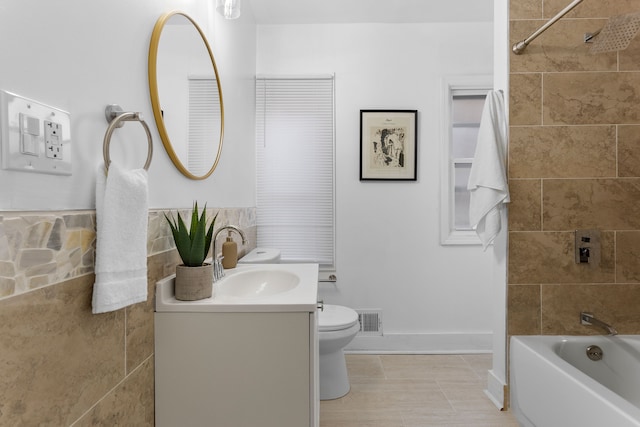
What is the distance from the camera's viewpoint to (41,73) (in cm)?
78

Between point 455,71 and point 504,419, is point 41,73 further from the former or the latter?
point 455,71

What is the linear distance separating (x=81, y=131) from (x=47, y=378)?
526mm

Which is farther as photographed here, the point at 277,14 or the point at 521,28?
the point at 277,14

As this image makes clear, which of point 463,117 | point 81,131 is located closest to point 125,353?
point 81,131

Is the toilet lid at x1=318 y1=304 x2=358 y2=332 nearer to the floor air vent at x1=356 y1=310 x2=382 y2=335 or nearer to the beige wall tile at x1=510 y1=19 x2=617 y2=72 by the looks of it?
the floor air vent at x1=356 y1=310 x2=382 y2=335

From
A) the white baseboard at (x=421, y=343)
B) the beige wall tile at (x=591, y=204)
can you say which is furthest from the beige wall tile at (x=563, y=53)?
the white baseboard at (x=421, y=343)

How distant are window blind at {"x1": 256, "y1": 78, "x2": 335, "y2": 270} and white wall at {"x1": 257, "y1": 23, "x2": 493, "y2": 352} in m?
0.09

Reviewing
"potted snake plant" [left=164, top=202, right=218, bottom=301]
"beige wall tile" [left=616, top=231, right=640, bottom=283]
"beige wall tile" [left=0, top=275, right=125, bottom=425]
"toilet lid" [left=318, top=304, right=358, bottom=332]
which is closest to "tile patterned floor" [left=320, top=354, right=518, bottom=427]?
"toilet lid" [left=318, top=304, right=358, bottom=332]

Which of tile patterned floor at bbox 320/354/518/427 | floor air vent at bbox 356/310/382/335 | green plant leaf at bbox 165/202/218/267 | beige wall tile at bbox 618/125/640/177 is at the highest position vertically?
beige wall tile at bbox 618/125/640/177

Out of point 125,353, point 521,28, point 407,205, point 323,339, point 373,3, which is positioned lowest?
point 323,339

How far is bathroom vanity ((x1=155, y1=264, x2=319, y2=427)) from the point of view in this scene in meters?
1.21

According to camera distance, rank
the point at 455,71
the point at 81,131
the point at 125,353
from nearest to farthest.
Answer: the point at 81,131 → the point at 125,353 → the point at 455,71

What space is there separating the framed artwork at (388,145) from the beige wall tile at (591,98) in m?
1.00

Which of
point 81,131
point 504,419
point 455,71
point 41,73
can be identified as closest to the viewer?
point 41,73
